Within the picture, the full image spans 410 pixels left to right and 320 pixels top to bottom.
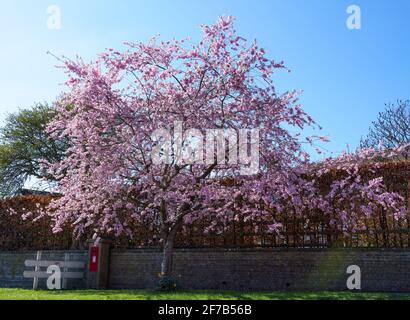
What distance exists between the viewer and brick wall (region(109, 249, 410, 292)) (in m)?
11.9

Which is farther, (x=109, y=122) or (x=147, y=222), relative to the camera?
(x=147, y=222)

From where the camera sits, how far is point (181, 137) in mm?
11570

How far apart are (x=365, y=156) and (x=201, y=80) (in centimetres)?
454

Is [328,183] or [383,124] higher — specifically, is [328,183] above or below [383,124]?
below

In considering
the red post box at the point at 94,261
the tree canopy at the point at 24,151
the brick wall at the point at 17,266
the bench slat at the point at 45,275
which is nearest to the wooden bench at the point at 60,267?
the bench slat at the point at 45,275

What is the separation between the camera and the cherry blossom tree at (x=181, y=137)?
11.3 m

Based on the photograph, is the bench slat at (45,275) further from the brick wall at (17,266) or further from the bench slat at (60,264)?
the brick wall at (17,266)

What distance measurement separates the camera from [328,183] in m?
13.2

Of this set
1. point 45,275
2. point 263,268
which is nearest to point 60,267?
point 45,275

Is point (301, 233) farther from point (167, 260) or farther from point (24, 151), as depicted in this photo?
point (24, 151)

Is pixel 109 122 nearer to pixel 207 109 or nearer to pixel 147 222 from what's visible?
pixel 207 109

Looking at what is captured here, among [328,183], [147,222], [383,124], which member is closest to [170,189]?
[147,222]

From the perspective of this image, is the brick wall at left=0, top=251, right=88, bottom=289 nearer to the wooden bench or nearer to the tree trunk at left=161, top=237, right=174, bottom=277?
the wooden bench
